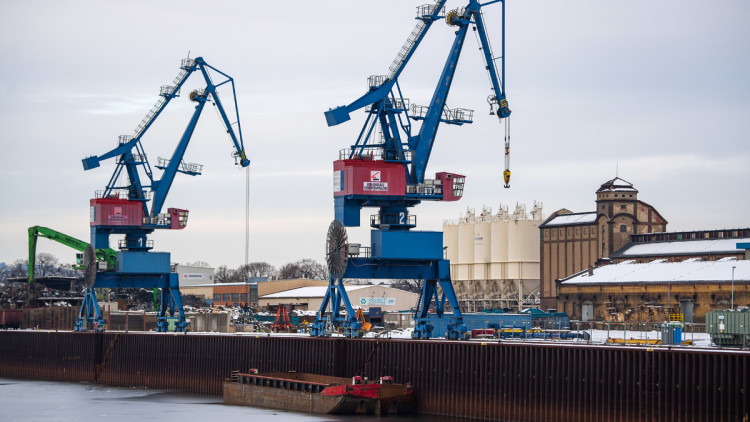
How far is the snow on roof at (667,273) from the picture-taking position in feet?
319

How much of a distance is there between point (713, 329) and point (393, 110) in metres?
23.0

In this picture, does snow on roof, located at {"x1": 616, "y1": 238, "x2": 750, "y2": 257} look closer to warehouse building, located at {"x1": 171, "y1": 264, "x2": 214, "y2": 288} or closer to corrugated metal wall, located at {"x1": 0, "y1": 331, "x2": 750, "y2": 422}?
corrugated metal wall, located at {"x1": 0, "y1": 331, "x2": 750, "y2": 422}

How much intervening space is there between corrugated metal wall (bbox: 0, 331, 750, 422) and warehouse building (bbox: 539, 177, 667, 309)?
6016 centimetres

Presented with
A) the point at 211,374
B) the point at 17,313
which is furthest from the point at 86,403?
the point at 17,313

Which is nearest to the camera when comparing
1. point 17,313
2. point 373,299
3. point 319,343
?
point 319,343

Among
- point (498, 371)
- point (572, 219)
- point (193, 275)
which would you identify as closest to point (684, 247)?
point (572, 219)

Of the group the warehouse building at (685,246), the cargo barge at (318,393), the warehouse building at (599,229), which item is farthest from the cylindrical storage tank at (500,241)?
the cargo barge at (318,393)

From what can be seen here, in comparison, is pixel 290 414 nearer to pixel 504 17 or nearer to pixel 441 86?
pixel 441 86

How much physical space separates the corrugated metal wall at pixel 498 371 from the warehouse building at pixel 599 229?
60.2 meters

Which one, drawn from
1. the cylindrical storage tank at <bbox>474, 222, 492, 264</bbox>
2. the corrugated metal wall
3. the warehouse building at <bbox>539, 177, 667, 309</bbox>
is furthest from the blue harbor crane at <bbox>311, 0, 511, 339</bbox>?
the cylindrical storage tank at <bbox>474, 222, 492, 264</bbox>

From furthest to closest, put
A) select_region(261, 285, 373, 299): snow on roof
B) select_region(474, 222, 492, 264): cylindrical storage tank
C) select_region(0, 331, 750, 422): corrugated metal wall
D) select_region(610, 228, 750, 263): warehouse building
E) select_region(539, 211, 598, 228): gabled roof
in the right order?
select_region(474, 222, 492, 264): cylindrical storage tank, select_region(261, 285, 373, 299): snow on roof, select_region(539, 211, 598, 228): gabled roof, select_region(610, 228, 750, 263): warehouse building, select_region(0, 331, 750, 422): corrugated metal wall

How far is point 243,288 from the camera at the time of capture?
158 metres

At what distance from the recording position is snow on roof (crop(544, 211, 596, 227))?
410 ft

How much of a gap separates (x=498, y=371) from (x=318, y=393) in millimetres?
9923
